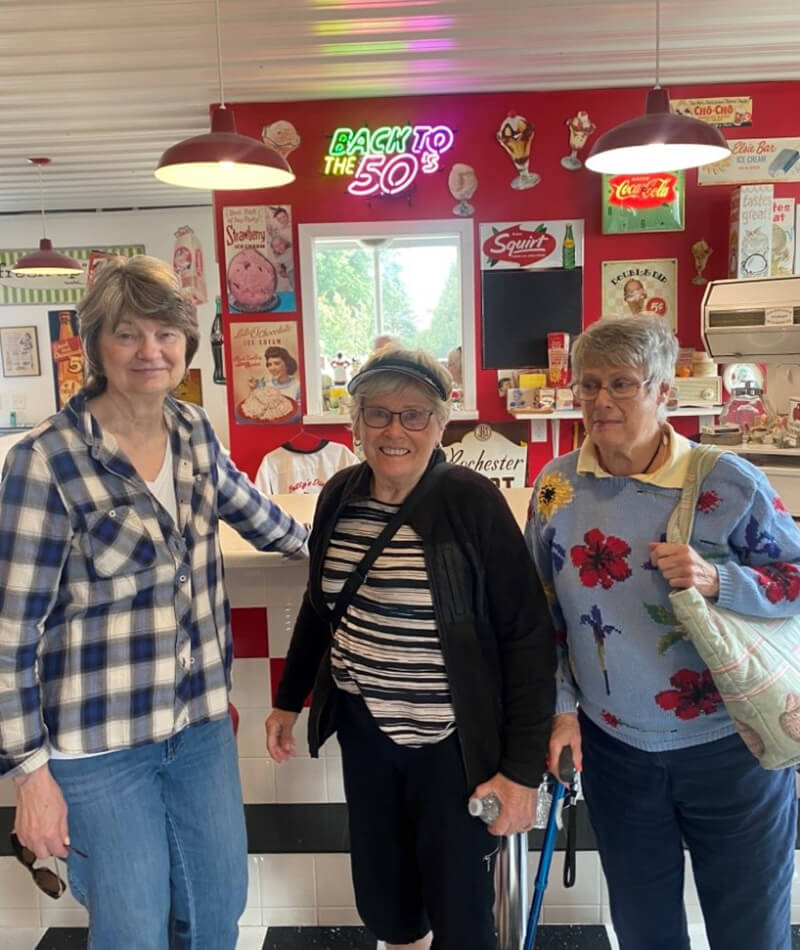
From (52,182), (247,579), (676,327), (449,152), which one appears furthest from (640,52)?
(52,182)

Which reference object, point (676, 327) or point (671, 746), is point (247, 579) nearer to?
point (671, 746)

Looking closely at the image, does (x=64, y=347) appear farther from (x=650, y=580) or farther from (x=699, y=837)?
(x=699, y=837)

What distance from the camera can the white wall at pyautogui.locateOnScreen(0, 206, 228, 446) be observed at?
880 centimetres

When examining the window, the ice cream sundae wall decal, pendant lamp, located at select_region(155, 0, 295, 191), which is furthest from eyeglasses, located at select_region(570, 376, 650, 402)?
the ice cream sundae wall decal

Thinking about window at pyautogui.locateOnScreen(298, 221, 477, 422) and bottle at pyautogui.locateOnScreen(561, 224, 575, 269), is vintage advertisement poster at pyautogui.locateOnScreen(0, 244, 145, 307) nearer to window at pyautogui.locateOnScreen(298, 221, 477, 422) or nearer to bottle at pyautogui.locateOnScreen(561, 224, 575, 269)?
window at pyautogui.locateOnScreen(298, 221, 477, 422)

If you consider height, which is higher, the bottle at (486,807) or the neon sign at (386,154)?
the neon sign at (386,154)

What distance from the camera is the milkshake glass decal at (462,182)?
5.36 m

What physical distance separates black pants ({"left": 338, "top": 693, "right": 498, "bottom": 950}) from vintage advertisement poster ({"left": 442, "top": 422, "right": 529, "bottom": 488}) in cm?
411

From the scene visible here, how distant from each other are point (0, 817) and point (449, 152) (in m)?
4.73

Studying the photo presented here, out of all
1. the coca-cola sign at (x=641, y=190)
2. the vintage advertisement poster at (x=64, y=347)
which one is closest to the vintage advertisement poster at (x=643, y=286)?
the coca-cola sign at (x=641, y=190)

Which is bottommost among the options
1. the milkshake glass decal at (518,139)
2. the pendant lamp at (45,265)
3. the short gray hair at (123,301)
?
the short gray hair at (123,301)

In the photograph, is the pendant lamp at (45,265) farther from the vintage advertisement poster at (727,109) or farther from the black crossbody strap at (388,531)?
the black crossbody strap at (388,531)

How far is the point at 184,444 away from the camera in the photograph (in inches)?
59.4

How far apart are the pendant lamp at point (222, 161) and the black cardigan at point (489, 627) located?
1.93 meters
